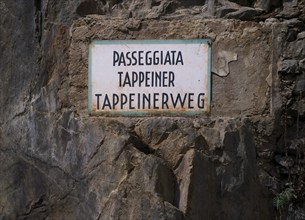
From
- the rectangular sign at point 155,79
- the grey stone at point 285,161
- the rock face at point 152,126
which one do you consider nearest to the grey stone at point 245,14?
the rock face at point 152,126

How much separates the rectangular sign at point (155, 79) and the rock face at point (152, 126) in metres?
0.05

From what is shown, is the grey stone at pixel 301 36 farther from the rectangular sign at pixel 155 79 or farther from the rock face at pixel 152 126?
the rectangular sign at pixel 155 79

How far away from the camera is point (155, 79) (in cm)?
312

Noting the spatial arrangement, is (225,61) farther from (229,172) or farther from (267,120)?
(229,172)

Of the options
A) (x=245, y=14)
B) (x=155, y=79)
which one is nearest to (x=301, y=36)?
(x=245, y=14)

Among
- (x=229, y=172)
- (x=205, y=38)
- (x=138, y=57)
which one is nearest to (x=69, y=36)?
(x=138, y=57)

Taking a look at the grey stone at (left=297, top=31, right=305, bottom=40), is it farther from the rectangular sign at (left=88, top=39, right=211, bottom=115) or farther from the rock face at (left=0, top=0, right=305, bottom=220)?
the rectangular sign at (left=88, top=39, right=211, bottom=115)

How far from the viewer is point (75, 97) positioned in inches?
127

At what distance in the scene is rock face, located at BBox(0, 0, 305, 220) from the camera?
2.95 meters

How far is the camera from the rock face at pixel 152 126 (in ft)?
9.66

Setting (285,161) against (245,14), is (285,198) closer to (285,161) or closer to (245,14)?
(285,161)

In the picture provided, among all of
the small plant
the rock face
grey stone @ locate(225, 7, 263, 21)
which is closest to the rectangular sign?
the rock face

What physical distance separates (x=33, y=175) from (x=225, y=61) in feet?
3.53

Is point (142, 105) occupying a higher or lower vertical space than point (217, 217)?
higher
